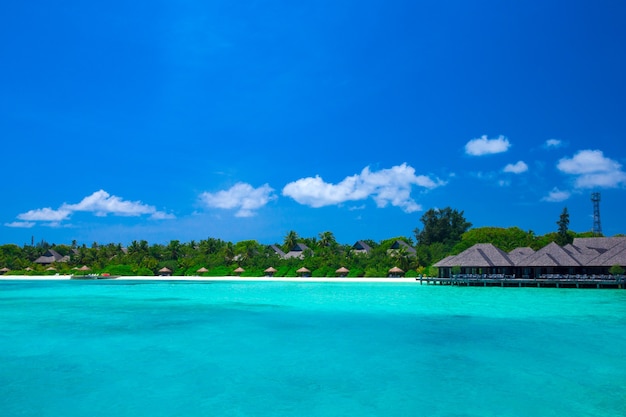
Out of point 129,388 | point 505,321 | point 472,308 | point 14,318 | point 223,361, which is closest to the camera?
point 129,388

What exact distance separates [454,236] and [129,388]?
2684 inches

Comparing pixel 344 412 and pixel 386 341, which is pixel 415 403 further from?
pixel 386 341

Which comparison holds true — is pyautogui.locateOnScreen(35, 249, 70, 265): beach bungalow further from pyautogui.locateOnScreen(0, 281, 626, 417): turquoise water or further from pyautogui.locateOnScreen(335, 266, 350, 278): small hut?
pyautogui.locateOnScreen(0, 281, 626, 417): turquoise water

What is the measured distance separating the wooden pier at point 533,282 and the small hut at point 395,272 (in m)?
7.93

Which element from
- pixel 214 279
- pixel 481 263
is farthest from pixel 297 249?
pixel 481 263

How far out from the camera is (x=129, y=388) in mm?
11398

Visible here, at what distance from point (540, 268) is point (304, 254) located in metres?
32.8

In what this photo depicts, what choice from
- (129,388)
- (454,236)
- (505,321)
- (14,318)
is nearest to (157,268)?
(454,236)

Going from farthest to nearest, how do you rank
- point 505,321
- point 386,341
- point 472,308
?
point 472,308 → point 505,321 → point 386,341

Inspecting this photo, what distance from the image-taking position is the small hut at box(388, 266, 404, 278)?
58000 mm

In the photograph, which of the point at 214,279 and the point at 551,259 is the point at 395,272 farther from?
the point at 214,279

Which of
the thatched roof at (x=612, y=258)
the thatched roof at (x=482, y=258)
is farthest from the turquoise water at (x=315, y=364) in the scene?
the thatched roof at (x=482, y=258)

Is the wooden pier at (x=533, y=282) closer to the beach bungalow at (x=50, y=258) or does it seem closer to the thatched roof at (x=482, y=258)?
the thatched roof at (x=482, y=258)

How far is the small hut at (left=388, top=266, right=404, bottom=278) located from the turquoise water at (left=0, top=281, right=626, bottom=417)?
33.0 metres
